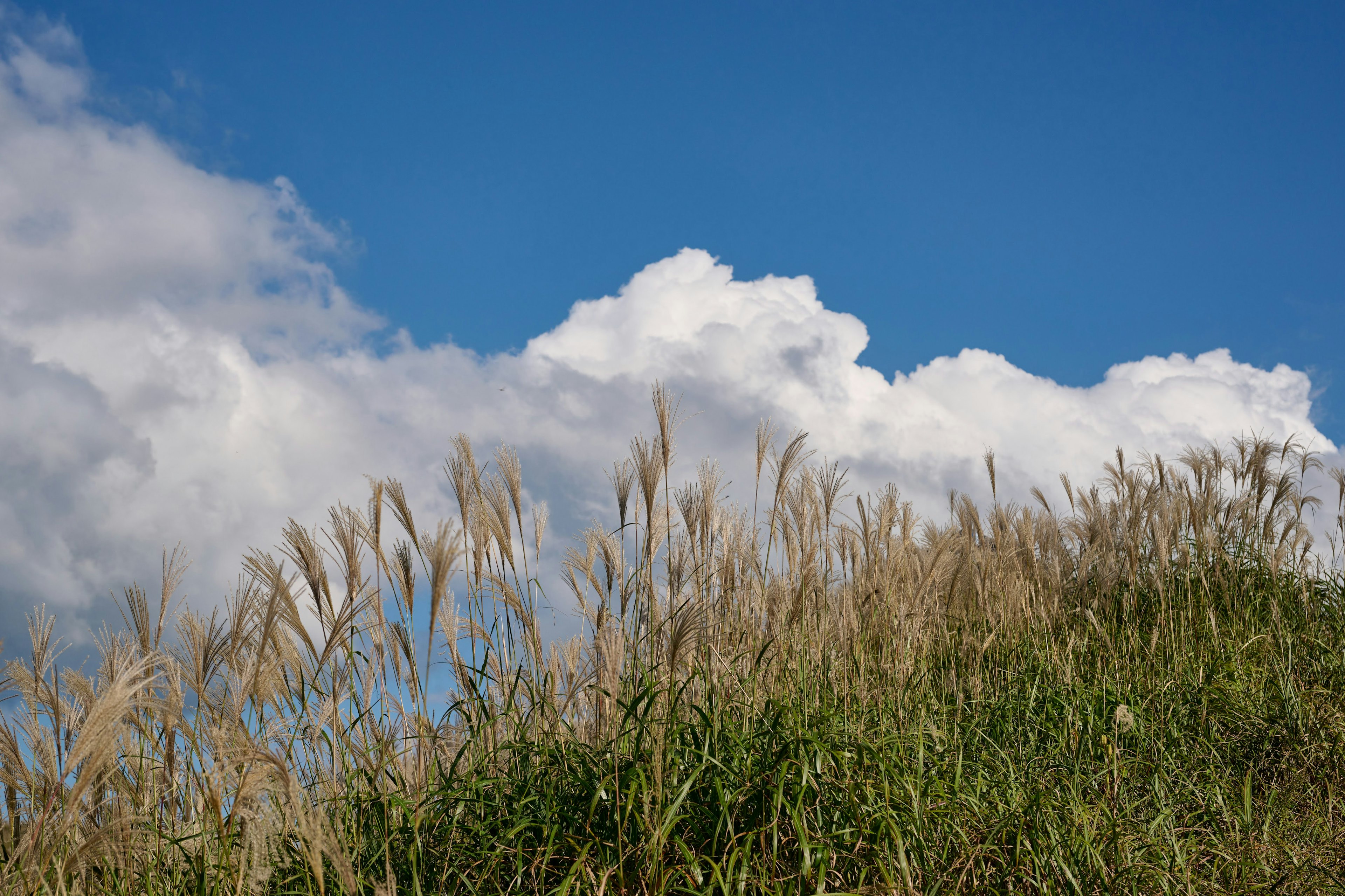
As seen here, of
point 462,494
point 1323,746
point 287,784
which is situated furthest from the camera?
point 1323,746

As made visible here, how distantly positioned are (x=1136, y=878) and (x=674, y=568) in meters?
1.94

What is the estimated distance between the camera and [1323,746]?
13.4 ft

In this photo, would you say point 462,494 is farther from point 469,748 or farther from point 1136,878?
point 1136,878

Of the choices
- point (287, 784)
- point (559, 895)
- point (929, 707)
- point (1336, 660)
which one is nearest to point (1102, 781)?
point (929, 707)

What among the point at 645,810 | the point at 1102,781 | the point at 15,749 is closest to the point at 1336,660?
the point at 1102,781

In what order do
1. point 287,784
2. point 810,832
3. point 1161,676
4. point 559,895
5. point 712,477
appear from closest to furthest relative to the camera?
point 287,784
point 559,895
point 810,832
point 712,477
point 1161,676

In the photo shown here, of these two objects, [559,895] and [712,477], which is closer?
[559,895]

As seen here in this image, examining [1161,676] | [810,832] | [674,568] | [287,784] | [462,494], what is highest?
[462,494]

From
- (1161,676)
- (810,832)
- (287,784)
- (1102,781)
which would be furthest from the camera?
(1161,676)

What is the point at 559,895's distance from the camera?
225 cm

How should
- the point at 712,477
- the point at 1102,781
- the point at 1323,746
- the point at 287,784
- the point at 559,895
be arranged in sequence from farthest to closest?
the point at 1323,746 < the point at 1102,781 < the point at 712,477 < the point at 559,895 < the point at 287,784

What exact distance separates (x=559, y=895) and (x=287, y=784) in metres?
0.88

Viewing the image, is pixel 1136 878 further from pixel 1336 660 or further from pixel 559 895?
pixel 1336 660

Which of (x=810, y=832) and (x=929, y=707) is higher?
(x=929, y=707)
